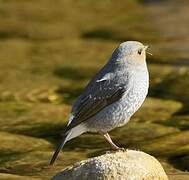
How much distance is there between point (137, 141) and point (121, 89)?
2.53m

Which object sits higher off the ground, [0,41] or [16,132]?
[0,41]

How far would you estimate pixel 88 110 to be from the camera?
315 inches

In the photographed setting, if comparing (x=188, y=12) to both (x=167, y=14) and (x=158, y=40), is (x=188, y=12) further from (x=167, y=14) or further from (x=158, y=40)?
(x=158, y=40)

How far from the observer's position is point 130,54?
808 cm

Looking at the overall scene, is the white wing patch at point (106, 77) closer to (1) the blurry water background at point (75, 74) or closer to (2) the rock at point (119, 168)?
(2) the rock at point (119, 168)

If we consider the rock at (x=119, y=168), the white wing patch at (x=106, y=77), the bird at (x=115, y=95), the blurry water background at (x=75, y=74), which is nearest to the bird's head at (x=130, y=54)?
the bird at (x=115, y=95)

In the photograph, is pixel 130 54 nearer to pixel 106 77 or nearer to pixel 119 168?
pixel 106 77

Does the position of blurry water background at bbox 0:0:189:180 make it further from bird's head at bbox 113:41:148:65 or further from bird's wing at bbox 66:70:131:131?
bird's head at bbox 113:41:148:65

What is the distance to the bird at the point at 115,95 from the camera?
7797mm

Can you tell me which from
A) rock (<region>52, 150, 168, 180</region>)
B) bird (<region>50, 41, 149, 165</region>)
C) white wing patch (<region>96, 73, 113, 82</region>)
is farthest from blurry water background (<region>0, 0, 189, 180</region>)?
white wing patch (<region>96, 73, 113, 82</region>)

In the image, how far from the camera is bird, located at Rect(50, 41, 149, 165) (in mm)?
7797

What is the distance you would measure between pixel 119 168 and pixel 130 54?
123 centimetres

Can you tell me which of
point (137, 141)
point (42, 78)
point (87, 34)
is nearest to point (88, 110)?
point (137, 141)

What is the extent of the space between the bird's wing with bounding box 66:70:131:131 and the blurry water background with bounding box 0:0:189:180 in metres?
1.06
